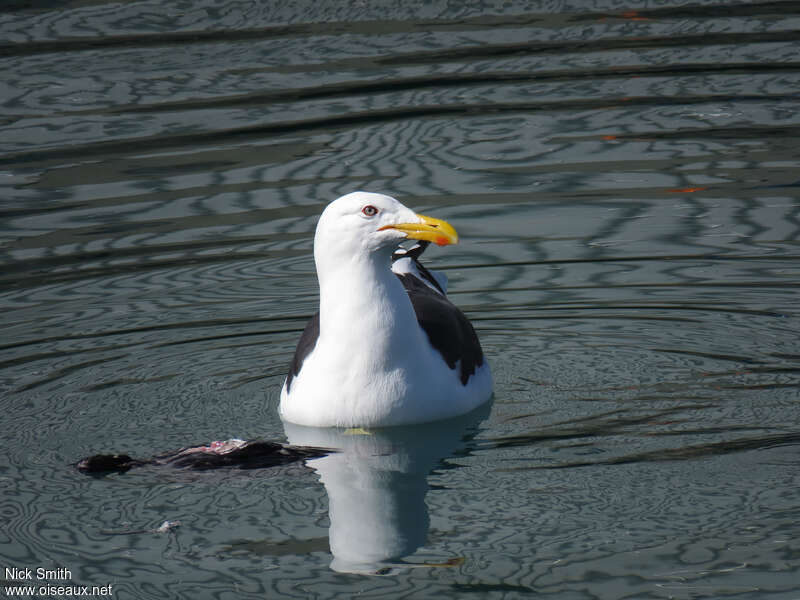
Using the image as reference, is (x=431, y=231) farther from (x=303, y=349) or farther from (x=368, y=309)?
(x=303, y=349)

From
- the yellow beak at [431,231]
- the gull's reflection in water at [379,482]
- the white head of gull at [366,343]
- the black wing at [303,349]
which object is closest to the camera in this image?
the gull's reflection in water at [379,482]

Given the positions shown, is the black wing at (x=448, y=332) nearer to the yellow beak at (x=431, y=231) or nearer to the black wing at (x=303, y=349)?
the black wing at (x=303, y=349)

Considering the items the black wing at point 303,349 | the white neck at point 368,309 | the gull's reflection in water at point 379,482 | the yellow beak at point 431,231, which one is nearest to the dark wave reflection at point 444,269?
the gull's reflection in water at point 379,482

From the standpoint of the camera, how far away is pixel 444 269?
10.1 m

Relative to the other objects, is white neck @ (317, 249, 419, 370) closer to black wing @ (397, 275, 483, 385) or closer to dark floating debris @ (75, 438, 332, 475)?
black wing @ (397, 275, 483, 385)

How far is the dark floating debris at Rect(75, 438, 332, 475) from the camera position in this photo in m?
6.77

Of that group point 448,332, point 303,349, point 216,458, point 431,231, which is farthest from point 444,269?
point 216,458

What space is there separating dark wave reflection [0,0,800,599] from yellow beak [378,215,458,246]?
1.02m

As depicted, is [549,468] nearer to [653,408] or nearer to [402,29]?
[653,408]

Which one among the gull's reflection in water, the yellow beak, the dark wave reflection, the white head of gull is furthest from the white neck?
the dark wave reflection

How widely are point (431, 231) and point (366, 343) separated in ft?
2.34

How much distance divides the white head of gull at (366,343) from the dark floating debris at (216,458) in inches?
12.3

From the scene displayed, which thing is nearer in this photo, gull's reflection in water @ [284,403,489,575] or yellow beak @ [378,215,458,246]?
gull's reflection in water @ [284,403,489,575]

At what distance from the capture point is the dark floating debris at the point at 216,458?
677 cm
